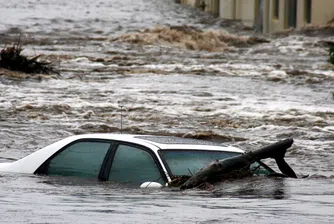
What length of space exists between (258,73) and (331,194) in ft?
76.4

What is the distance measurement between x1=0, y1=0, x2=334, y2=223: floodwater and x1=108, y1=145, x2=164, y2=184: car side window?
19 cm

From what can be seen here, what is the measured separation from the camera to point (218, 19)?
61.6 metres

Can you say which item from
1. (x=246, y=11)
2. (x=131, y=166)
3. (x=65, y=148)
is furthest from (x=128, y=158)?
(x=246, y=11)

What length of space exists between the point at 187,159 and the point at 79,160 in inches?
41.4

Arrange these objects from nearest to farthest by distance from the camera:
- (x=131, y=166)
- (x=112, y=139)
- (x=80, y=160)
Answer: (x=131, y=166), (x=112, y=139), (x=80, y=160)

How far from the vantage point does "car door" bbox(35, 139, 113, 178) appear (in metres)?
10.8

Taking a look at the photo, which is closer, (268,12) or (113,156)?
(113,156)

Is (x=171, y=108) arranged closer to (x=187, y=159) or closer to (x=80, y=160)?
(x=80, y=160)

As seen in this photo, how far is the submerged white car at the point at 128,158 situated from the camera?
10.5m

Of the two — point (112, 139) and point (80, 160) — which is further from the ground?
point (112, 139)

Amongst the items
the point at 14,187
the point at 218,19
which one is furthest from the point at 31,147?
the point at 218,19

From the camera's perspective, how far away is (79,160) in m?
10.9

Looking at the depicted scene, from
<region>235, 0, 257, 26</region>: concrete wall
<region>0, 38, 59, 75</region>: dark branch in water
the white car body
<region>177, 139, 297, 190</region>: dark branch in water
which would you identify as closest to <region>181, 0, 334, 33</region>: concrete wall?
<region>235, 0, 257, 26</region>: concrete wall

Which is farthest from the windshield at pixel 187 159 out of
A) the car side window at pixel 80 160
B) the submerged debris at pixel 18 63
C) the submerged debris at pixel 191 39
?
the submerged debris at pixel 191 39
